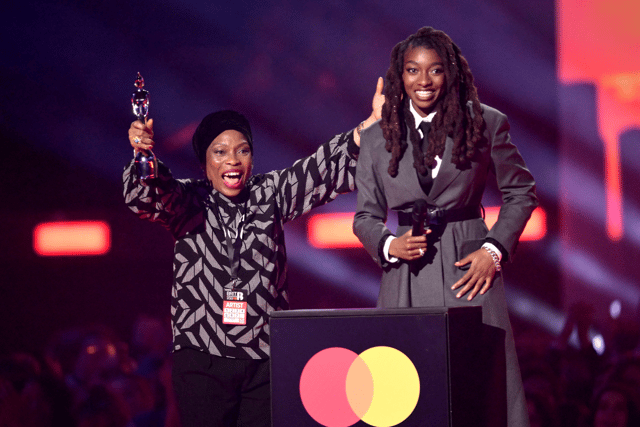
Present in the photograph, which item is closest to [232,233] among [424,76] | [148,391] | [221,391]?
[221,391]

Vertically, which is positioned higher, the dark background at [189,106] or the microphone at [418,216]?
the dark background at [189,106]

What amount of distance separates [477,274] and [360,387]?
0.49 meters

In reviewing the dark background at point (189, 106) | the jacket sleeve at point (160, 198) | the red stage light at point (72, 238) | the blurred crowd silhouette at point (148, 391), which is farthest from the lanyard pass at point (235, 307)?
the red stage light at point (72, 238)

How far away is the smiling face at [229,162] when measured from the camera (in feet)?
8.38

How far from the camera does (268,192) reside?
103 inches

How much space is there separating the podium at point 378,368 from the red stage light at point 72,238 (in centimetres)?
524

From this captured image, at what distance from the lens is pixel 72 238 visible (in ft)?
21.1

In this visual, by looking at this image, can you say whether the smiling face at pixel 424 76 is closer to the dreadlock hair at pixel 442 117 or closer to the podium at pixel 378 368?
the dreadlock hair at pixel 442 117

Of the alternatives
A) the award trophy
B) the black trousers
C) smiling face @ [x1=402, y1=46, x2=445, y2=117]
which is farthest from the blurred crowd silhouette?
smiling face @ [x1=402, y1=46, x2=445, y2=117]

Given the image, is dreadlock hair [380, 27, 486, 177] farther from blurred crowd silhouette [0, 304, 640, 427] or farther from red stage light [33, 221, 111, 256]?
red stage light [33, 221, 111, 256]

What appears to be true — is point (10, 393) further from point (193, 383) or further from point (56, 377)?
point (193, 383)

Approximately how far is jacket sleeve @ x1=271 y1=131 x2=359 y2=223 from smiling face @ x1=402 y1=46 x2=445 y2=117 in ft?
2.25

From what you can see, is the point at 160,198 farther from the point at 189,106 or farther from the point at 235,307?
the point at 189,106

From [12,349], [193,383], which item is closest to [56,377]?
[193,383]
